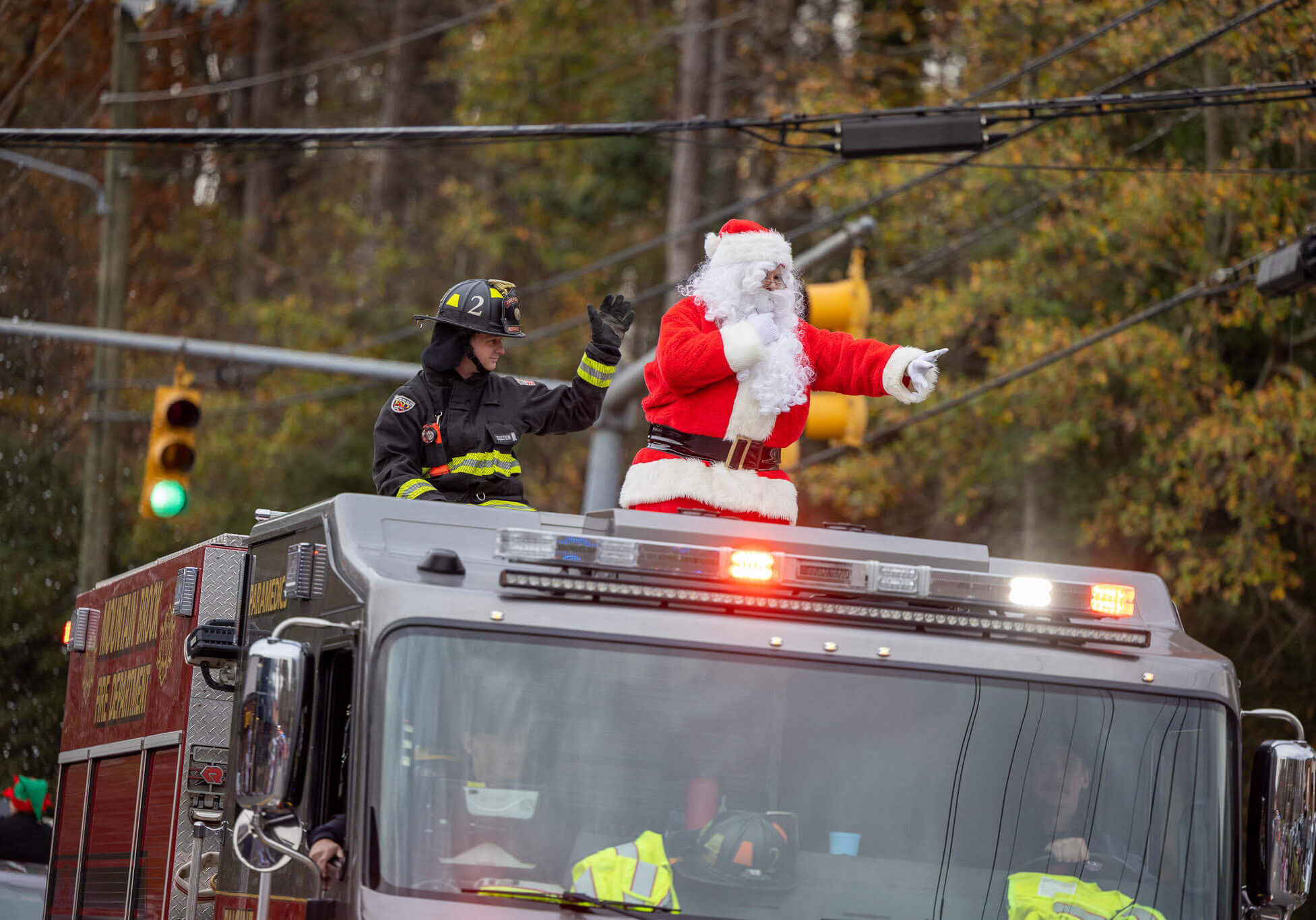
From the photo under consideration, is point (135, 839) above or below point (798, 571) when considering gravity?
below

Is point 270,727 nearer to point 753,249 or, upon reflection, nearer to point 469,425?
point 469,425

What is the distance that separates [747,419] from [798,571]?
1.24m

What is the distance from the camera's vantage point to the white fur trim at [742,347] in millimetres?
5559

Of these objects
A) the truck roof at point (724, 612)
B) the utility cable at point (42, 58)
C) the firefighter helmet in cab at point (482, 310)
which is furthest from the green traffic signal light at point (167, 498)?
the truck roof at point (724, 612)

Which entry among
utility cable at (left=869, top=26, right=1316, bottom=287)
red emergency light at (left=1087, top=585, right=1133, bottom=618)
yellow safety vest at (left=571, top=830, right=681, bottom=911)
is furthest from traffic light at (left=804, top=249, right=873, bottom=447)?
yellow safety vest at (left=571, top=830, right=681, bottom=911)

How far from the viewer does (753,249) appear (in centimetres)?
593

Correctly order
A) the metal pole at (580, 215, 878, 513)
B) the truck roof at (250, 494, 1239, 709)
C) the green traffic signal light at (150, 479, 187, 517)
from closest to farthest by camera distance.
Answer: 1. the truck roof at (250, 494, 1239, 709)
2. the metal pole at (580, 215, 878, 513)
3. the green traffic signal light at (150, 479, 187, 517)

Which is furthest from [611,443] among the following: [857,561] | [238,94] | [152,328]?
[238,94]

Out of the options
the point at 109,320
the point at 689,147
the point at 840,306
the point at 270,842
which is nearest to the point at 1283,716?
the point at 270,842

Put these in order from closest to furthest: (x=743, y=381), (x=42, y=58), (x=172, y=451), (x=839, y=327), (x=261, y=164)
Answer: (x=743, y=381) → (x=839, y=327) → (x=172, y=451) → (x=42, y=58) → (x=261, y=164)

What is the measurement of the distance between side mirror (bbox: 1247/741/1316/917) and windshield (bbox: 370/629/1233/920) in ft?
0.50

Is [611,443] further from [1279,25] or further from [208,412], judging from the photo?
[208,412]

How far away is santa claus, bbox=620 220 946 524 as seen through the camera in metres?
5.64

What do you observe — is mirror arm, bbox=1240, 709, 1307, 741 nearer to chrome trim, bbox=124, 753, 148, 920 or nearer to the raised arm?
the raised arm
